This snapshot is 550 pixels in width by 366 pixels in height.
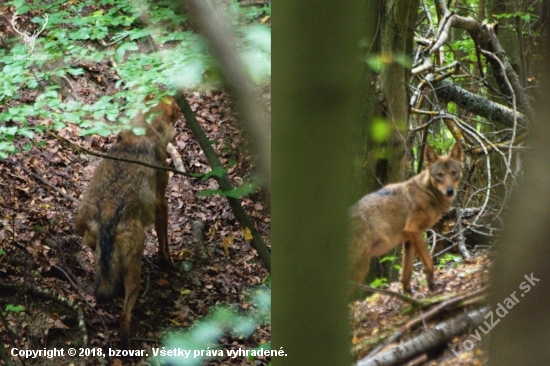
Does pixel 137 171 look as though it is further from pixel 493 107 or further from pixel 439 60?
pixel 493 107

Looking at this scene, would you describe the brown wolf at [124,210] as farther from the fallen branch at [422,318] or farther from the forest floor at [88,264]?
the fallen branch at [422,318]

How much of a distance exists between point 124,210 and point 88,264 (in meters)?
1.18

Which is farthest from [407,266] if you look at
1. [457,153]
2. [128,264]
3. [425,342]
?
[128,264]

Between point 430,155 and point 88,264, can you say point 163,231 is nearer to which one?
point 88,264

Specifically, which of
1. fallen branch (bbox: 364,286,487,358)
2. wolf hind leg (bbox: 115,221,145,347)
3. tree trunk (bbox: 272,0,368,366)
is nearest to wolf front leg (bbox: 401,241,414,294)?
fallen branch (bbox: 364,286,487,358)

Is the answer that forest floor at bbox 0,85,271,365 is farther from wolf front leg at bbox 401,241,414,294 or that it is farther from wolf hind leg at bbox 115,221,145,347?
wolf front leg at bbox 401,241,414,294

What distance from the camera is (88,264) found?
6.90 m

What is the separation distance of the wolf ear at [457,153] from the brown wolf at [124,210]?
2.93 meters

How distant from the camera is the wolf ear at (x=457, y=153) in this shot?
4.18 meters

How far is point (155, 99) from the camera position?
4.72 metres

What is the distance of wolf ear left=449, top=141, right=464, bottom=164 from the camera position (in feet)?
13.7

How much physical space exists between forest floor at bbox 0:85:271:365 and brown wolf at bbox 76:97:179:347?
1.60 ft

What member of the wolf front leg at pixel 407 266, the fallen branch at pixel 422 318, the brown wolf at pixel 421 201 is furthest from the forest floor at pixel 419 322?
the brown wolf at pixel 421 201

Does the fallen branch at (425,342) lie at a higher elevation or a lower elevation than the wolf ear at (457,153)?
lower
